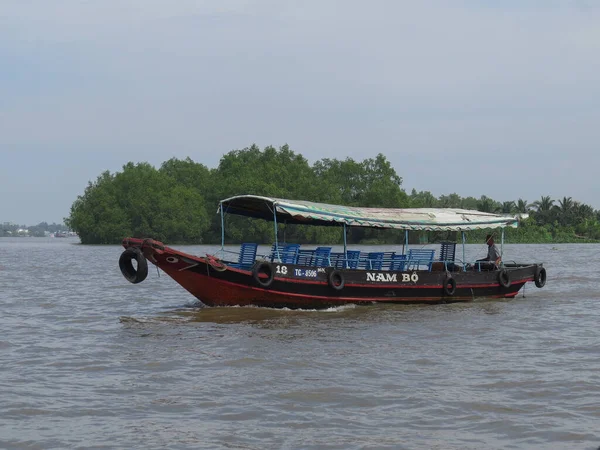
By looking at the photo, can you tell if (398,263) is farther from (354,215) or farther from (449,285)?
(354,215)

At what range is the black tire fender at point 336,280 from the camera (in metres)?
17.2

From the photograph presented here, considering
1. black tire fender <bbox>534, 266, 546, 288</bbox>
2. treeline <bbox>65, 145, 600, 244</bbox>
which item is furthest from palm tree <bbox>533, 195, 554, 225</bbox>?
black tire fender <bbox>534, 266, 546, 288</bbox>

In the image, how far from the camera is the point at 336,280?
17297 millimetres

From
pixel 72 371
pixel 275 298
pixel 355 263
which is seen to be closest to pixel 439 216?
pixel 355 263

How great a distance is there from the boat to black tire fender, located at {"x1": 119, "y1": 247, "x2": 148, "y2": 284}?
2 centimetres

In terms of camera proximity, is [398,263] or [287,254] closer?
[287,254]

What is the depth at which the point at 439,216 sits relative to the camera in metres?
19.6

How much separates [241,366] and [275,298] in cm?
567

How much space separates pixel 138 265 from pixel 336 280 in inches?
175

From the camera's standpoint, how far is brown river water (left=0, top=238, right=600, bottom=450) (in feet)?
25.4

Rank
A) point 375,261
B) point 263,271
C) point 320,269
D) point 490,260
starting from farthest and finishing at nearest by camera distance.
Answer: point 490,260, point 375,261, point 320,269, point 263,271

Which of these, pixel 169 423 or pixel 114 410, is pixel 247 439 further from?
pixel 114 410

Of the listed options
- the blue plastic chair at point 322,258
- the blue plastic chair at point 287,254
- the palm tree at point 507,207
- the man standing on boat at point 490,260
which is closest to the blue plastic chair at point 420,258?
the man standing on boat at point 490,260

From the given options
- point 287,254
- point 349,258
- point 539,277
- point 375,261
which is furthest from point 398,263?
point 539,277
